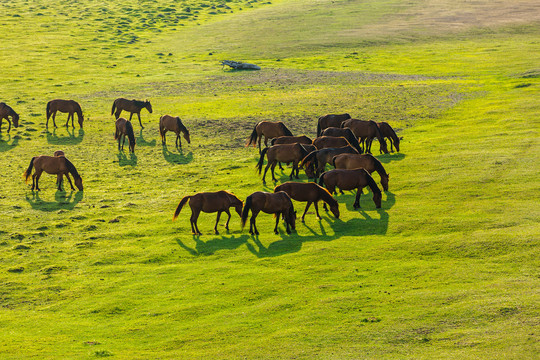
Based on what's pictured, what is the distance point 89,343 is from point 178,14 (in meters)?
102

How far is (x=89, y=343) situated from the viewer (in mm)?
14070

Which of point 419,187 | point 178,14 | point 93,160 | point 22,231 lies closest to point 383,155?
point 419,187

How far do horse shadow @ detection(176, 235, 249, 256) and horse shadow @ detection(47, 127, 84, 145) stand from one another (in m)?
17.7

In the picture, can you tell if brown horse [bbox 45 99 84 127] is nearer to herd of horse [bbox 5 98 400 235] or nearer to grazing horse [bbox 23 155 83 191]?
herd of horse [bbox 5 98 400 235]

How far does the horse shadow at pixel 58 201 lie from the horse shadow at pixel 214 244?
265 inches

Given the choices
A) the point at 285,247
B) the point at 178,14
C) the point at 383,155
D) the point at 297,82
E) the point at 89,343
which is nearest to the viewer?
the point at 89,343

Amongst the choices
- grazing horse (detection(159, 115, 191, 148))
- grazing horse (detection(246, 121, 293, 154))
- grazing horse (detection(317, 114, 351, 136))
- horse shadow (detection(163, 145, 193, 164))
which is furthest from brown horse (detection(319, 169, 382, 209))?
grazing horse (detection(159, 115, 191, 148))

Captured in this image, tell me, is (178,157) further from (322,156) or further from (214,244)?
(214,244)

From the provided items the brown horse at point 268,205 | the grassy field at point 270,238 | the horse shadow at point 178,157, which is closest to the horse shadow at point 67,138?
the grassy field at point 270,238

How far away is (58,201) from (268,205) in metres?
10.2

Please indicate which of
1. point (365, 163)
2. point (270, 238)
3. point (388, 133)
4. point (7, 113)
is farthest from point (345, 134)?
point (7, 113)

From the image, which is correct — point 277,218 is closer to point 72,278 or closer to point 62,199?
point 72,278

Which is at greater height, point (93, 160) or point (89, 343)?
point (93, 160)

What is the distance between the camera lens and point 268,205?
20.3 m
